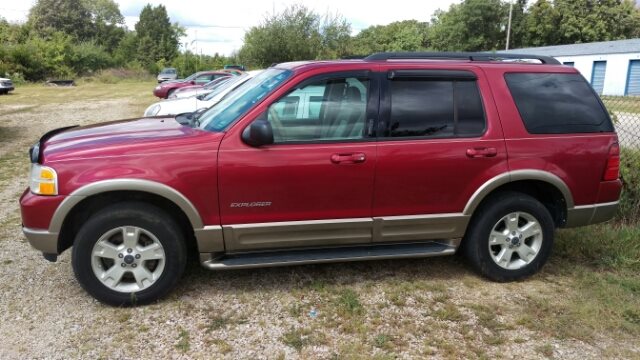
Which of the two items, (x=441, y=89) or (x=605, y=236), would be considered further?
(x=605, y=236)

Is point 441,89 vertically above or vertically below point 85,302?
above

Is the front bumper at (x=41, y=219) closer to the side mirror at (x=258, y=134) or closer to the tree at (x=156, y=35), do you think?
the side mirror at (x=258, y=134)

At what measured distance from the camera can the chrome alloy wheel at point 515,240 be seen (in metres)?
4.26

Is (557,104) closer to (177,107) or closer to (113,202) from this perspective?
(113,202)

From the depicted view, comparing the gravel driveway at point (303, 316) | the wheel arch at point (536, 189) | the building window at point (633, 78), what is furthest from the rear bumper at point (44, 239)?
the building window at point (633, 78)

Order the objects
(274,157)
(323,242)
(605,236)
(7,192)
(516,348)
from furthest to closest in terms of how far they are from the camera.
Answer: (7,192) < (605,236) < (323,242) < (274,157) < (516,348)

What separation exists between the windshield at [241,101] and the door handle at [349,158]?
716mm

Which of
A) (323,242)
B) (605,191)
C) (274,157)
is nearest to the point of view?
(274,157)

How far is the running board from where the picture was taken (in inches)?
150

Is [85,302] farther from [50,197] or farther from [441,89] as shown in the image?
[441,89]

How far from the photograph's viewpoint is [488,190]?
4.08 meters

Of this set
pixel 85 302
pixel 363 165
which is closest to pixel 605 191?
pixel 363 165

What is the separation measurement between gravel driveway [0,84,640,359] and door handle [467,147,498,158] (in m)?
1.13

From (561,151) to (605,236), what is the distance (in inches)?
62.7
